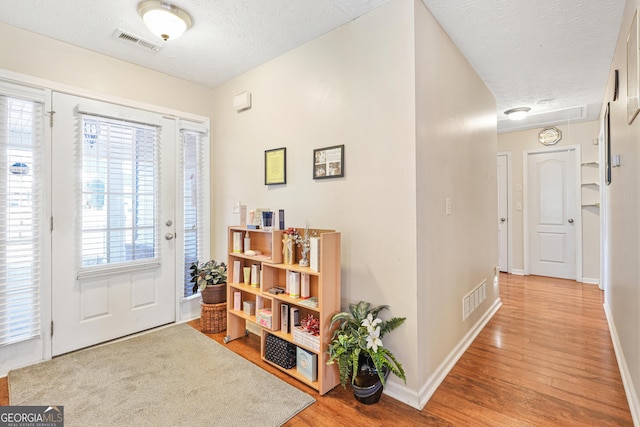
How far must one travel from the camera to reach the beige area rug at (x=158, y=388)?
173 centimetres

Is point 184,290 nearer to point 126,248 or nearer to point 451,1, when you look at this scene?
point 126,248

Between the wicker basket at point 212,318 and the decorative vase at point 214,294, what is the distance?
53 millimetres

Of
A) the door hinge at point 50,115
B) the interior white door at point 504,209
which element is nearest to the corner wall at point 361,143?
the door hinge at point 50,115

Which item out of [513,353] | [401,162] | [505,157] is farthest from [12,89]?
[505,157]

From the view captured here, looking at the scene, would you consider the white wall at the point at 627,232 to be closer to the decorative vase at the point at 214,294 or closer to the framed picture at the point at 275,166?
the framed picture at the point at 275,166

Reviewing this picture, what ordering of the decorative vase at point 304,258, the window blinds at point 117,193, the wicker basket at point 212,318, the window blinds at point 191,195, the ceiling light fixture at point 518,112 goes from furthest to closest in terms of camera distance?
the ceiling light fixture at point 518,112, the window blinds at point 191,195, the wicker basket at point 212,318, the window blinds at point 117,193, the decorative vase at point 304,258

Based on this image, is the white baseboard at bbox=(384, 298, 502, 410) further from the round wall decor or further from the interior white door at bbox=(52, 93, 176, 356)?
the round wall decor

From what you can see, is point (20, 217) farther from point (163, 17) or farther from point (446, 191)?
point (446, 191)

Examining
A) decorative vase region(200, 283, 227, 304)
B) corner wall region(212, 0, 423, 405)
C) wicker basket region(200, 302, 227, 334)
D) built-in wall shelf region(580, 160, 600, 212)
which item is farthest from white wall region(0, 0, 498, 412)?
built-in wall shelf region(580, 160, 600, 212)

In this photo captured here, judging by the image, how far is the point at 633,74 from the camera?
170 cm

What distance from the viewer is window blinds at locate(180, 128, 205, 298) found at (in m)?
3.19

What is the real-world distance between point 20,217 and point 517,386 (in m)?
3.69

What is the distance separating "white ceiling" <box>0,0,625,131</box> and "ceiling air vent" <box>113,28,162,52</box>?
4 cm

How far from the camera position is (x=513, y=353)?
247 centimetres
